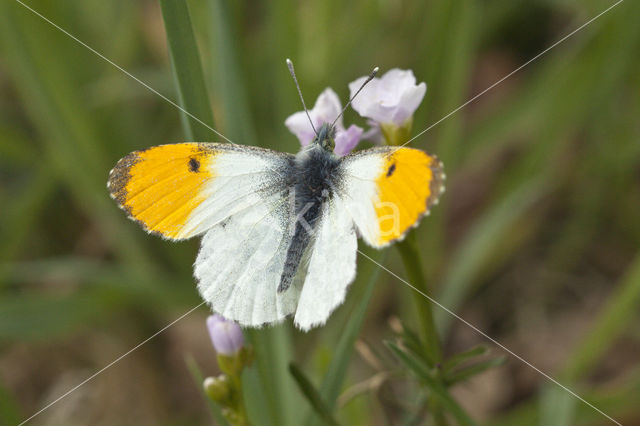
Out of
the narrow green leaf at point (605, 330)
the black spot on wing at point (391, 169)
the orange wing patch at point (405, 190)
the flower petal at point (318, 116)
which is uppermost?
the flower petal at point (318, 116)

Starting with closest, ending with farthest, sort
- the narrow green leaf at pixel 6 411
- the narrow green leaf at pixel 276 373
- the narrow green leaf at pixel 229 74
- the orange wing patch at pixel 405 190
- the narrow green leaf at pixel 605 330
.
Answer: the orange wing patch at pixel 405 190 < the narrow green leaf at pixel 276 373 < the narrow green leaf at pixel 6 411 < the narrow green leaf at pixel 229 74 < the narrow green leaf at pixel 605 330

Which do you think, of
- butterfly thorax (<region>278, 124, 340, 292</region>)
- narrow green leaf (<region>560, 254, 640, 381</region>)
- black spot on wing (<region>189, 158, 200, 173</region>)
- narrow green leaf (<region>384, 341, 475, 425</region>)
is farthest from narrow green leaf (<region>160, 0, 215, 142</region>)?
narrow green leaf (<region>560, 254, 640, 381</region>)

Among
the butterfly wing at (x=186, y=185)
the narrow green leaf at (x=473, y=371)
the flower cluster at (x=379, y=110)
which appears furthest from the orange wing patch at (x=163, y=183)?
the narrow green leaf at (x=473, y=371)

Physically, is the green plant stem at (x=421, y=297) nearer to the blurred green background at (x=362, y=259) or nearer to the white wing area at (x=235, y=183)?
the white wing area at (x=235, y=183)

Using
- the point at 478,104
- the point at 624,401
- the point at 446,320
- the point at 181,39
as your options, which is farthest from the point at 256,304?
the point at 478,104

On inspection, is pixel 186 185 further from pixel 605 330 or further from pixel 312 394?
pixel 605 330

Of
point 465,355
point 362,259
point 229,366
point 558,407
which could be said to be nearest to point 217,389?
point 229,366

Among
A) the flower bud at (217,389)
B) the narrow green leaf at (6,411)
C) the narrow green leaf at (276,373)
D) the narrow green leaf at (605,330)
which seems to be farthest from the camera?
the narrow green leaf at (605,330)
